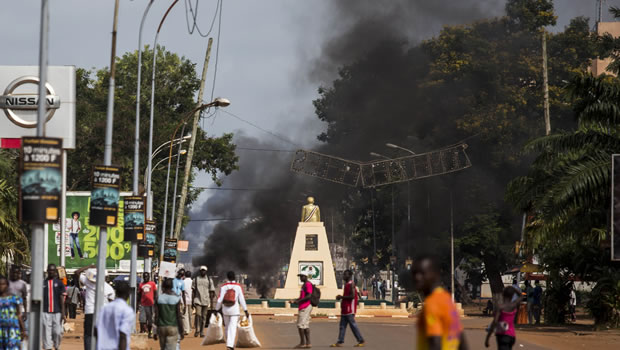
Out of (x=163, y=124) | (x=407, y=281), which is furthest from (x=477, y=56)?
(x=163, y=124)

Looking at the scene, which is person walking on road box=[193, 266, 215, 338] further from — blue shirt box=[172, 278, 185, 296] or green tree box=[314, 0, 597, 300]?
green tree box=[314, 0, 597, 300]

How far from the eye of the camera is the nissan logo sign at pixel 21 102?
30406mm

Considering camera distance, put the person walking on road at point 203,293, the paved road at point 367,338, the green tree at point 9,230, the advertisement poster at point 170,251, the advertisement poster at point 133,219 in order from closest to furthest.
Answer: the advertisement poster at point 133,219 → the paved road at point 367,338 → the green tree at point 9,230 → the person walking on road at point 203,293 → the advertisement poster at point 170,251

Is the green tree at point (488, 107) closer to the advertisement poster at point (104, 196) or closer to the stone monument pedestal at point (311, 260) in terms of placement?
the stone monument pedestal at point (311, 260)

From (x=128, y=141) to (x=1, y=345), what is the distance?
46196 mm

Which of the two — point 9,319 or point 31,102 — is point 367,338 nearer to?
point 31,102

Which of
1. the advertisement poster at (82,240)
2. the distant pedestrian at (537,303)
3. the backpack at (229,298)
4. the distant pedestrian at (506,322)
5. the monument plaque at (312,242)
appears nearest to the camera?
the distant pedestrian at (506,322)

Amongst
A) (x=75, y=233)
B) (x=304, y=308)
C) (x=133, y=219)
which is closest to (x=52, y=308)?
(x=133, y=219)

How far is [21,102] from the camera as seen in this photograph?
3075 centimetres

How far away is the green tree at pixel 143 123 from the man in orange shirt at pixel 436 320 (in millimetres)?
50976

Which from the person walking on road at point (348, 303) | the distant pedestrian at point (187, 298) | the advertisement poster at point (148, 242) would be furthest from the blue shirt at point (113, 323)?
the advertisement poster at point (148, 242)

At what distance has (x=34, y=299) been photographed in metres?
13.0

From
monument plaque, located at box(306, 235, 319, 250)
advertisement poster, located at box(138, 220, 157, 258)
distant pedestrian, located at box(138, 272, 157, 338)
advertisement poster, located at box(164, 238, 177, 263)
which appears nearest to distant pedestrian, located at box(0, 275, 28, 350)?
distant pedestrian, located at box(138, 272, 157, 338)

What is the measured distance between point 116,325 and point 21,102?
65.0ft
